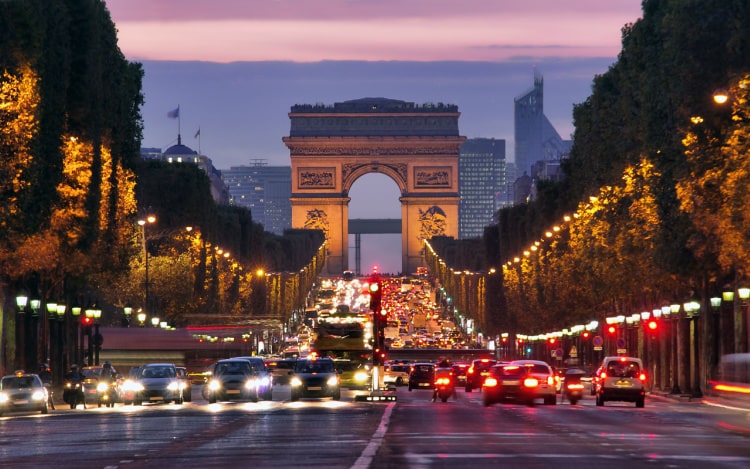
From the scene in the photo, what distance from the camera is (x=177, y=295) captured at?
108 metres

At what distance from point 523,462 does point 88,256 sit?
4578 cm

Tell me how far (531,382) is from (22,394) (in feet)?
51.9

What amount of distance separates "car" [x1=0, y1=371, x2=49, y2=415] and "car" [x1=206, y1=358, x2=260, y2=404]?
859cm

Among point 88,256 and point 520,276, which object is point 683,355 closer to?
point 88,256

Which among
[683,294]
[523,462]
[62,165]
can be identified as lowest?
[523,462]

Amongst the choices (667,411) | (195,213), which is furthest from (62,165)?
(195,213)

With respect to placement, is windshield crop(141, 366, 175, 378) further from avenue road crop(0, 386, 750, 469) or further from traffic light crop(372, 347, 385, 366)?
avenue road crop(0, 386, 750, 469)

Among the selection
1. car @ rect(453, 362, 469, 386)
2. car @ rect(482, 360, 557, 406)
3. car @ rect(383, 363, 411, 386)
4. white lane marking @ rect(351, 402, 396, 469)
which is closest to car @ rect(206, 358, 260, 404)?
car @ rect(482, 360, 557, 406)

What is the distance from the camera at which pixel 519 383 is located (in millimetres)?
53531

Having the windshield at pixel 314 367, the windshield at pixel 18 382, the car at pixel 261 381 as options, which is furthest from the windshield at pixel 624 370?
the windshield at pixel 18 382

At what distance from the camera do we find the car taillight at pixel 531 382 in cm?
5366

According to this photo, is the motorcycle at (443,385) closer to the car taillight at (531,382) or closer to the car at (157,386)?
the car taillight at (531,382)

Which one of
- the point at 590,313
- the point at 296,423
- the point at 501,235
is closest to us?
the point at 296,423

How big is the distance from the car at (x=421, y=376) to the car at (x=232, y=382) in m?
25.4
